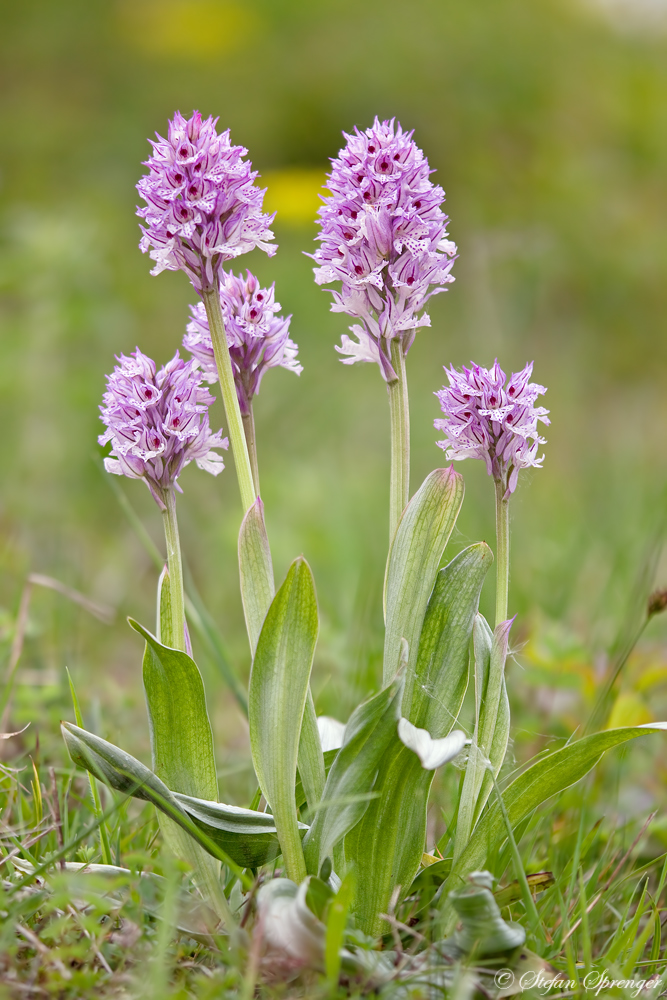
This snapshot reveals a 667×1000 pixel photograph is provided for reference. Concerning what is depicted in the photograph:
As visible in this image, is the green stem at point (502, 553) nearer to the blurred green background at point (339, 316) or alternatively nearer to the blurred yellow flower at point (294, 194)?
the blurred green background at point (339, 316)

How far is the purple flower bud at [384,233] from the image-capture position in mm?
1733

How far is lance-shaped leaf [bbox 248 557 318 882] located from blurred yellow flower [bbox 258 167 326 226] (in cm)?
654

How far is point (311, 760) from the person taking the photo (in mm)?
1891

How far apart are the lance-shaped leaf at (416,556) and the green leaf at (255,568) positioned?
28cm

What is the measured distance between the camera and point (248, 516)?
1771 mm

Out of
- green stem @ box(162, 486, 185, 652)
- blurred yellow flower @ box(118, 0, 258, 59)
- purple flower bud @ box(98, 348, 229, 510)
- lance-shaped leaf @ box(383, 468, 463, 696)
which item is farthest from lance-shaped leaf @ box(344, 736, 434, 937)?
blurred yellow flower @ box(118, 0, 258, 59)

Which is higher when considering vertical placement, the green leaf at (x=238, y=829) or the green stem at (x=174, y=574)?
the green stem at (x=174, y=574)

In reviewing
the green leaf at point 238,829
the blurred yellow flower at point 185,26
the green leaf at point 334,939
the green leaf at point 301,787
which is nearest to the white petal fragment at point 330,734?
the green leaf at point 301,787

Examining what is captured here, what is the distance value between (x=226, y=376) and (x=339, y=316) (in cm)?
721

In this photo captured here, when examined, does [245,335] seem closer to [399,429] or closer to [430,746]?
[399,429]

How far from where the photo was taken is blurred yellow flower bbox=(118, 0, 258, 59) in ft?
39.2

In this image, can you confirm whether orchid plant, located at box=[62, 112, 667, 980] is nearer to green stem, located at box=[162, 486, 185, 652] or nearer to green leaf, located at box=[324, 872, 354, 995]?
green stem, located at box=[162, 486, 185, 652]

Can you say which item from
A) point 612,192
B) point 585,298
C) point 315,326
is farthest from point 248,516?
point 612,192

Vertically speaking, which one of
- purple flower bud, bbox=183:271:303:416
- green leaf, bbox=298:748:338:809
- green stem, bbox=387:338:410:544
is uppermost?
purple flower bud, bbox=183:271:303:416
